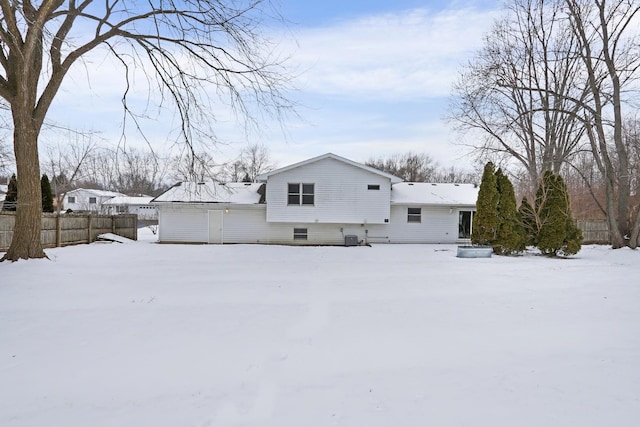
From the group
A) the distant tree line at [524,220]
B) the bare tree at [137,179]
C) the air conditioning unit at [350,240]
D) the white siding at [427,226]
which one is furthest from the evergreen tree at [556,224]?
the bare tree at [137,179]

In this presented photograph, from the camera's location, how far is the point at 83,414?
2744 millimetres

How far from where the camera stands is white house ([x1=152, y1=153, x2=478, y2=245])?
19.0 meters

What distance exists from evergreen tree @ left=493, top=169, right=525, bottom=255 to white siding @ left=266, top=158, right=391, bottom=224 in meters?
5.63

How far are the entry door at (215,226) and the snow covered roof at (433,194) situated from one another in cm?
925

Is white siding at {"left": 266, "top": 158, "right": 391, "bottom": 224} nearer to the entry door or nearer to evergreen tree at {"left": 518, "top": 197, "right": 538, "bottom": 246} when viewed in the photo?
the entry door

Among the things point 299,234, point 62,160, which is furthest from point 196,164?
point 62,160

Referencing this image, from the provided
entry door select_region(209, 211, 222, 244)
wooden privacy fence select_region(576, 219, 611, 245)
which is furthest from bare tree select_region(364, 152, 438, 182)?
entry door select_region(209, 211, 222, 244)

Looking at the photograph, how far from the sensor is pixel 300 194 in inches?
749

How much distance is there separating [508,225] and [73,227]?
61.5 feet

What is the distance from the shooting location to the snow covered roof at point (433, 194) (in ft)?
66.1

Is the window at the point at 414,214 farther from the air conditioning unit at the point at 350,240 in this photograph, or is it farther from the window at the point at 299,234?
the window at the point at 299,234

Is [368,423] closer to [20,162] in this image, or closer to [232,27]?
[232,27]

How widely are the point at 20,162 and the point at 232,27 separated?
20.1 feet

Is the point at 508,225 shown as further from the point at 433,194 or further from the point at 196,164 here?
the point at 196,164
